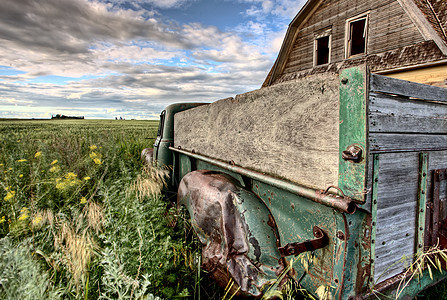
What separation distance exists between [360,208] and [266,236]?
0.60 meters

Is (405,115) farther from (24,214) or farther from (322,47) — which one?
(322,47)

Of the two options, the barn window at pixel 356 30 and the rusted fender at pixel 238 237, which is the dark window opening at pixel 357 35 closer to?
the barn window at pixel 356 30

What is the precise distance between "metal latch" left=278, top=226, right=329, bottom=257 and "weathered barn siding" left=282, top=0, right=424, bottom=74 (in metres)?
7.14

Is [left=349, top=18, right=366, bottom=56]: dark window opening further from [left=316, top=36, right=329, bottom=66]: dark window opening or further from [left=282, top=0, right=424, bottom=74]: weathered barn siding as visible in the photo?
[left=316, top=36, right=329, bottom=66]: dark window opening

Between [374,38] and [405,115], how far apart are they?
733cm

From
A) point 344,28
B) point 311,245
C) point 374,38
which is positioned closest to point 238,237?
point 311,245

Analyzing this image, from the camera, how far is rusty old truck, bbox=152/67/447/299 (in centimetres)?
110

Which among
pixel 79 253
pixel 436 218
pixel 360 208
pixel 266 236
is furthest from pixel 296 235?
pixel 79 253

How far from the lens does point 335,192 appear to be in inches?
45.2

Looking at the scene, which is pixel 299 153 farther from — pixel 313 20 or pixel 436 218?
pixel 313 20

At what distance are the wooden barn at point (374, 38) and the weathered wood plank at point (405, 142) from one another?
10.3ft

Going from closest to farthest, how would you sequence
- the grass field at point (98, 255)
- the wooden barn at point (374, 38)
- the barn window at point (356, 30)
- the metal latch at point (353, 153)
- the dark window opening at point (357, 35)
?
the metal latch at point (353, 153) < the grass field at point (98, 255) < the wooden barn at point (374, 38) < the barn window at point (356, 30) < the dark window opening at point (357, 35)

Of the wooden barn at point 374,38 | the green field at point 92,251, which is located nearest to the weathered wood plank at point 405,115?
the green field at point 92,251

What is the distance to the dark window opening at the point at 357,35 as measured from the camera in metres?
7.61
